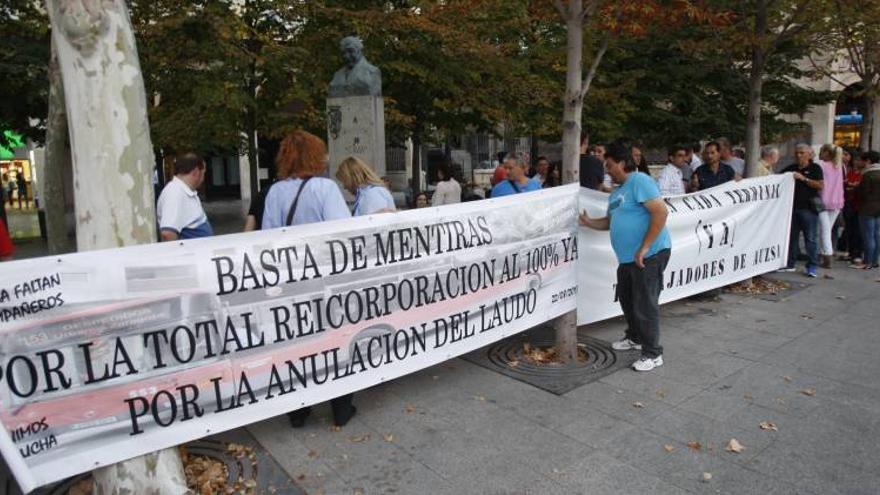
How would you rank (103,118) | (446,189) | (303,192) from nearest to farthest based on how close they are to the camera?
(103,118) → (303,192) → (446,189)

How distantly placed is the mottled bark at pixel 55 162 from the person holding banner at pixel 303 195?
9.54ft

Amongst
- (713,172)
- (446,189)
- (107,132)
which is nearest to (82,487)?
(107,132)

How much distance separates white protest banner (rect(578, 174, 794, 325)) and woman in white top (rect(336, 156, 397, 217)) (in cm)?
A: 226

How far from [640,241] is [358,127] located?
12.4ft

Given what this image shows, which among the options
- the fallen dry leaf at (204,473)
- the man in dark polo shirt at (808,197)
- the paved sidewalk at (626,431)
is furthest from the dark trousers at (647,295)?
the man in dark polo shirt at (808,197)

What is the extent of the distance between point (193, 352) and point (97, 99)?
1395 millimetres

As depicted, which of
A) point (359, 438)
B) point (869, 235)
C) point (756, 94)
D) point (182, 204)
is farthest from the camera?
point (869, 235)

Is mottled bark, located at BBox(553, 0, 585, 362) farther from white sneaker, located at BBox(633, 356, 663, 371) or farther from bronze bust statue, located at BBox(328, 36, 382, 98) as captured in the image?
bronze bust statue, located at BBox(328, 36, 382, 98)

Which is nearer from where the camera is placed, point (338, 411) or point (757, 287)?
point (338, 411)

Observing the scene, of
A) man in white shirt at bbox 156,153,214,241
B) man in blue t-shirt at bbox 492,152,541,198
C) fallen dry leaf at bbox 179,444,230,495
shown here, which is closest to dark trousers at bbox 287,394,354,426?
fallen dry leaf at bbox 179,444,230,495

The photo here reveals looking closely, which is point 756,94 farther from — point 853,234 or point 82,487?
point 82,487

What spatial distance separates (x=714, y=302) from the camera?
7.83 m

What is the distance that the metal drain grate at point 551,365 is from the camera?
528 centimetres

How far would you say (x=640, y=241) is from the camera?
5.38 m
